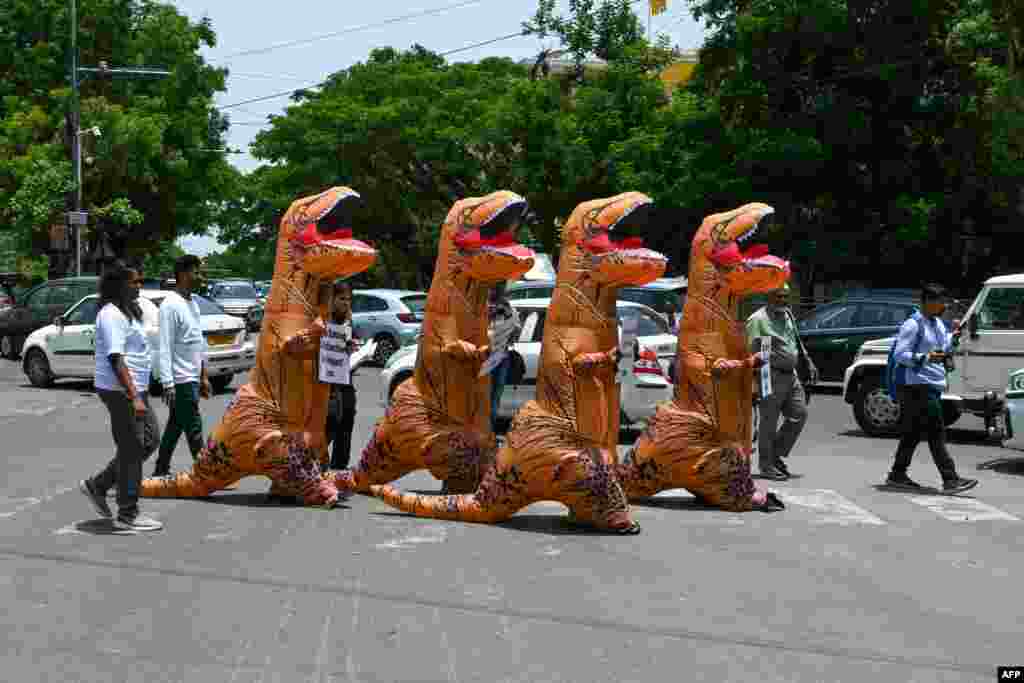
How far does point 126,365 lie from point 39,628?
250 centimetres

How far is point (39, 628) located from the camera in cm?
646

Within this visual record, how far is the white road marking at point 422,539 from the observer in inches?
340

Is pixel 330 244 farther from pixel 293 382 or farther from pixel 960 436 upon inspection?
pixel 960 436

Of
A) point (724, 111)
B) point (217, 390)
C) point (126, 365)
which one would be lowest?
point (217, 390)

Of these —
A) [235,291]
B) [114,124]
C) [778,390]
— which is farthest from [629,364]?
[235,291]

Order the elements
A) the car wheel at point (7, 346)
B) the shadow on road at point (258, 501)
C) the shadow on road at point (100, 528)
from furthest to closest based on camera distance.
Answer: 1. the car wheel at point (7, 346)
2. the shadow on road at point (258, 501)
3. the shadow on road at point (100, 528)

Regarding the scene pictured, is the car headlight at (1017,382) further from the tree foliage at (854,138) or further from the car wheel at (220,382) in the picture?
the tree foliage at (854,138)

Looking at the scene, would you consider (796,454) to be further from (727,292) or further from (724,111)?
(724,111)

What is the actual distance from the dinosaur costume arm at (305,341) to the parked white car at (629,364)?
11.5 feet

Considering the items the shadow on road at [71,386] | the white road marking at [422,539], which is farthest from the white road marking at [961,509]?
the shadow on road at [71,386]

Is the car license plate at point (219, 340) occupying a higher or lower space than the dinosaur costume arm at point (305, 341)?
lower

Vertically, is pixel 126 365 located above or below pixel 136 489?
above

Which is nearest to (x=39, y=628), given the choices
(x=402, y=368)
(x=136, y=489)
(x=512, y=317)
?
(x=136, y=489)

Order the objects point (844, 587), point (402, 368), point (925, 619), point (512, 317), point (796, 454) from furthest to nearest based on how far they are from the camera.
A: point (402, 368) < point (796, 454) < point (512, 317) < point (844, 587) < point (925, 619)
